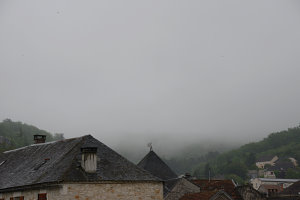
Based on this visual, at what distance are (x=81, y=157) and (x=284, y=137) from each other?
167234mm

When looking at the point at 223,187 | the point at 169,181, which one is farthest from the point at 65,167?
the point at 223,187

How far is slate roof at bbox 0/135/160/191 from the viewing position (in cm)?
2044

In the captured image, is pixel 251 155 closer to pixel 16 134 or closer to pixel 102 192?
pixel 16 134

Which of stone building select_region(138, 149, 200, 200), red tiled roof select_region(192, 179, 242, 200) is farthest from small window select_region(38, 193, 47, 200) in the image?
red tiled roof select_region(192, 179, 242, 200)

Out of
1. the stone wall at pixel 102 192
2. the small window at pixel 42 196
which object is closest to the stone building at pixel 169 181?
the stone wall at pixel 102 192

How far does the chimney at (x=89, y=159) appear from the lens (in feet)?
68.3

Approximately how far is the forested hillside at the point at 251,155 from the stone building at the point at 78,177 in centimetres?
Answer: 10733

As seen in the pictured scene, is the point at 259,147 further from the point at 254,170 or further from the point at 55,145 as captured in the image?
the point at 55,145

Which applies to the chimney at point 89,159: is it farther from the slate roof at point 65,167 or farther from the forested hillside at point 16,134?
the forested hillside at point 16,134

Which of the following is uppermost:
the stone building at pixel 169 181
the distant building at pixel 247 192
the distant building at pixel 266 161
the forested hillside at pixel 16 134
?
the forested hillside at pixel 16 134

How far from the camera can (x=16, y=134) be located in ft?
393

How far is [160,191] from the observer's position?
23.1 metres

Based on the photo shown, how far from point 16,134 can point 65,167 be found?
4206 inches

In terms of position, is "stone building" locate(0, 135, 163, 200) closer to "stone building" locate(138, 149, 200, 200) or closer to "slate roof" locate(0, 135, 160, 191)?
"slate roof" locate(0, 135, 160, 191)
